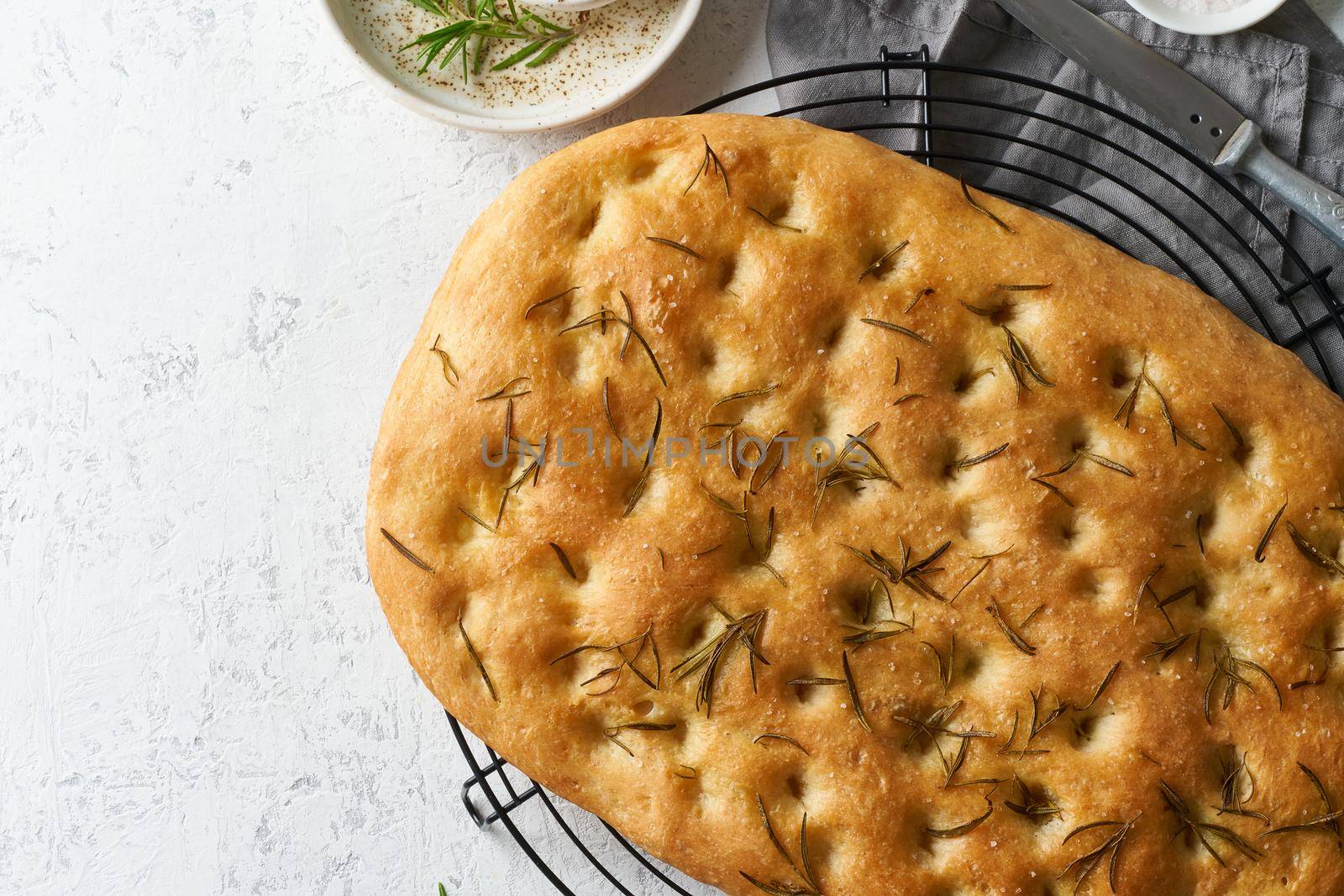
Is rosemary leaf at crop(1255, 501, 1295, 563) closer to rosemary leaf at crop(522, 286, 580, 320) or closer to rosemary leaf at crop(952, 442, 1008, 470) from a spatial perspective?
rosemary leaf at crop(952, 442, 1008, 470)

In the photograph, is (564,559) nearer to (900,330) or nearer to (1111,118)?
(900,330)

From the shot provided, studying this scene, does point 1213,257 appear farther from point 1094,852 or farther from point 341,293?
point 341,293

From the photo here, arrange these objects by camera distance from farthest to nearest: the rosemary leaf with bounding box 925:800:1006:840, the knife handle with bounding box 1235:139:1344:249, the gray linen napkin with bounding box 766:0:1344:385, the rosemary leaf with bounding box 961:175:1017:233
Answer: the gray linen napkin with bounding box 766:0:1344:385 < the knife handle with bounding box 1235:139:1344:249 < the rosemary leaf with bounding box 961:175:1017:233 < the rosemary leaf with bounding box 925:800:1006:840

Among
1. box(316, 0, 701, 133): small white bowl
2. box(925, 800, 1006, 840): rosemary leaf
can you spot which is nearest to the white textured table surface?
box(316, 0, 701, 133): small white bowl

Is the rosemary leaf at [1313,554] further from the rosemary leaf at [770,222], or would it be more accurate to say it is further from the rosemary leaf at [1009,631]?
the rosemary leaf at [770,222]

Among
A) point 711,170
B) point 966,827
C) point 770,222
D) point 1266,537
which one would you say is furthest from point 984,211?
point 966,827

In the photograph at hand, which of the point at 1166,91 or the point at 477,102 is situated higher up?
the point at 1166,91

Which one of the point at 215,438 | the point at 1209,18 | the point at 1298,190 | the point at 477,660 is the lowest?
the point at 215,438
